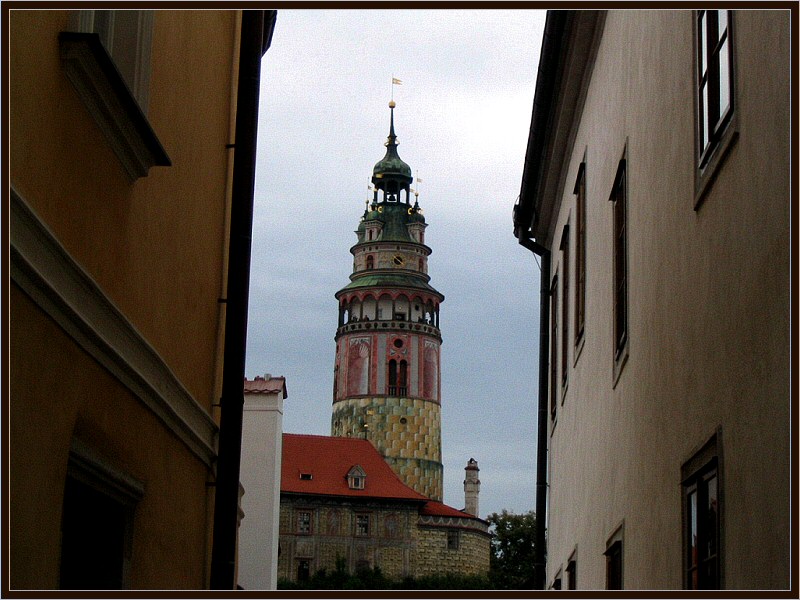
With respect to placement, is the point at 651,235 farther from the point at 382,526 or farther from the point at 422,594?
the point at 382,526

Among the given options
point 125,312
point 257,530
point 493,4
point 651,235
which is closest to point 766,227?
point 493,4

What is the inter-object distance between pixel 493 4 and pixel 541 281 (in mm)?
10490

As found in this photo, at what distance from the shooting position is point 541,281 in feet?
52.2

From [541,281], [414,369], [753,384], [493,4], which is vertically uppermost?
[414,369]

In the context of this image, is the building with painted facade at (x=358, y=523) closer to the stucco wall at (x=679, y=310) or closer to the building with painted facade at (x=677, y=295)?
the building with painted facade at (x=677, y=295)

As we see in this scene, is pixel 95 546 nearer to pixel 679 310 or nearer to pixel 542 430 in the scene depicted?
pixel 679 310

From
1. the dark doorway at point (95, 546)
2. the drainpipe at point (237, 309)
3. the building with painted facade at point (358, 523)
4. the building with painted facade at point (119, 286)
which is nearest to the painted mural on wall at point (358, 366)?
the building with painted facade at point (358, 523)

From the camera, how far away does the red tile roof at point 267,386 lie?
68.8 feet

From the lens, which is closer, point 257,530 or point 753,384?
point 753,384

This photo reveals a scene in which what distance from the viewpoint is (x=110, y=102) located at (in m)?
5.94

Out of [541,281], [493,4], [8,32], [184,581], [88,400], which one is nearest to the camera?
[8,32]

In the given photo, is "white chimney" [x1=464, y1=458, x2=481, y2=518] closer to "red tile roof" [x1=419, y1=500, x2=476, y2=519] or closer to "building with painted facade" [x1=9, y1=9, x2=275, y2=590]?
"red tile roof" [x1=419, y1=500, x2=476, y2=519]

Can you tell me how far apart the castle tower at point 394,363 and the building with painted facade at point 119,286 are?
7757 centimetres

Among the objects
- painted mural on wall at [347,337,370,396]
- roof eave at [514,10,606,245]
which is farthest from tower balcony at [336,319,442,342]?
roof eave at [514,10,606,245]
